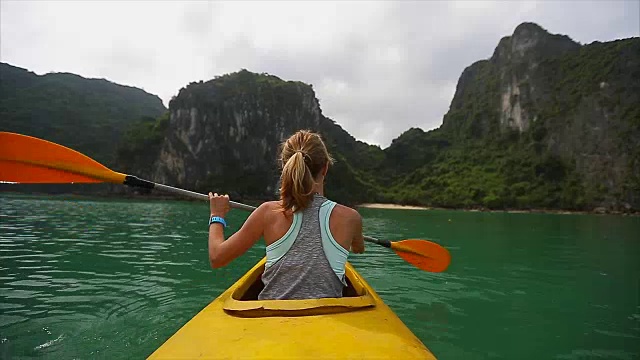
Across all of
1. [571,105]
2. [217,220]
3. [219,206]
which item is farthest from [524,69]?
[217,220]

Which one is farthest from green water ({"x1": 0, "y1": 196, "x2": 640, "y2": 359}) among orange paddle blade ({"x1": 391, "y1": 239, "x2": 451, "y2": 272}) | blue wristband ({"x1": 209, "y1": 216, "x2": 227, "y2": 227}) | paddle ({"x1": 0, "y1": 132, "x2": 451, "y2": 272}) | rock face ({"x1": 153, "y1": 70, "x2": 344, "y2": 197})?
rock face ({"x1": 153, "y1": 70, "x2": 344, "y2": 197})

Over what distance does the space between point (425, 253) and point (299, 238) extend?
3.24 meters

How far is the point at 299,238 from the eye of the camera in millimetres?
2113

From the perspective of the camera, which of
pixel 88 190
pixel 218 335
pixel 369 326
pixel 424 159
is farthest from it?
pixel 424 159

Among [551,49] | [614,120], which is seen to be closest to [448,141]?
[551,49]

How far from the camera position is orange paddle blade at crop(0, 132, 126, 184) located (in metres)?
3.83

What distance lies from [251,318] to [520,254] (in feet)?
39.8

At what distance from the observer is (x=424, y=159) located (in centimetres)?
12525

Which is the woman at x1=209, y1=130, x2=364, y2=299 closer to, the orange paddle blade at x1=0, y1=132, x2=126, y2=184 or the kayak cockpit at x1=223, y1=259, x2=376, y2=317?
the kayak cockpit at x1=223, y1=259, x2=376, y2=317

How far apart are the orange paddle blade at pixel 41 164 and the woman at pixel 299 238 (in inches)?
101

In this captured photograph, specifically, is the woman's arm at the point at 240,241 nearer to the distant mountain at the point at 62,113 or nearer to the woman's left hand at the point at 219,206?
the woman's left hand at the point at 219,206

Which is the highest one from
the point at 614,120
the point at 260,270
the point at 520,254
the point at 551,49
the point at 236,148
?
the point at 551,49

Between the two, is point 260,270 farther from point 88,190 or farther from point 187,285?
point 88,190

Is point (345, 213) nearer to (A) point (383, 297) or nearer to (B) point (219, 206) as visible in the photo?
(B) point (219, 206)
